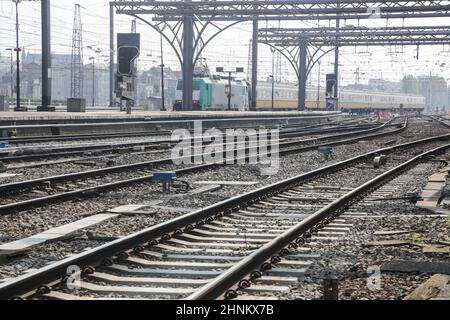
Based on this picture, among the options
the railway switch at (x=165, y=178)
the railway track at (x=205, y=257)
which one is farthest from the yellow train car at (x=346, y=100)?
the railway track at (x=205, y=257)

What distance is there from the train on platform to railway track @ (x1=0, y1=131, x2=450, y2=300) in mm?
47692

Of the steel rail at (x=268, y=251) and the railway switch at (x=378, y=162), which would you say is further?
the railway switch at (x=378, y=162)

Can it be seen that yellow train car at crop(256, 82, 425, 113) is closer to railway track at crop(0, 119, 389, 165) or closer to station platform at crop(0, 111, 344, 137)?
station platform at crop(0, 111, 344, 137)

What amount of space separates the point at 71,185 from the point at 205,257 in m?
6.29

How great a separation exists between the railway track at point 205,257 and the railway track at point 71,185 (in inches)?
98.7

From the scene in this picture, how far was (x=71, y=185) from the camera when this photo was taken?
1315cm

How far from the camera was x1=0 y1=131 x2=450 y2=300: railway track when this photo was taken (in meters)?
5.85

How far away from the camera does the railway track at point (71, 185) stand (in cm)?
1076

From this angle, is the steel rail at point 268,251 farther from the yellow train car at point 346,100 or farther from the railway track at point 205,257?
the yellow train car at point 346,100

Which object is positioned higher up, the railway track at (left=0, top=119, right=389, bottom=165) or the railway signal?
the railway signal

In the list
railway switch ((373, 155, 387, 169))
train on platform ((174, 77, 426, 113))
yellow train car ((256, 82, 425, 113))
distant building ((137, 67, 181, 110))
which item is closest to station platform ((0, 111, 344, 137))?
railway switch ((373, 155, 387, 169))

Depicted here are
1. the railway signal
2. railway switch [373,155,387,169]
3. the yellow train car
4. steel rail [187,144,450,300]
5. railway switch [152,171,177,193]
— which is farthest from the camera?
the yellow train car
